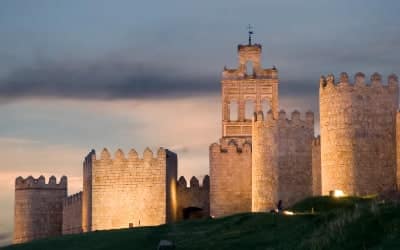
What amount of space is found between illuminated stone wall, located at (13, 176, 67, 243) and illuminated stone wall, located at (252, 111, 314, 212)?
19144mm

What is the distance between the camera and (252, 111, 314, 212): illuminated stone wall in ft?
140

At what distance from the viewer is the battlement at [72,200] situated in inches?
2143

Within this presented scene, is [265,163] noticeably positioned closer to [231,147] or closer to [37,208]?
[231,147]

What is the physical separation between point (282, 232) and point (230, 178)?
17.3 m

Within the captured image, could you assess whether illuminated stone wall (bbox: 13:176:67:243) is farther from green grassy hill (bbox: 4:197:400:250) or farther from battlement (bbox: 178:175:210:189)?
green grassy hill (bbox: 4:197:400:250)

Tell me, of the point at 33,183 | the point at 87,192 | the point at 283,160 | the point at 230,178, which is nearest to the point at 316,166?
the point at 283,160

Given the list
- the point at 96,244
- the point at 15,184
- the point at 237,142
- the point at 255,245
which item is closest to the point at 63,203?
the point at 15,184

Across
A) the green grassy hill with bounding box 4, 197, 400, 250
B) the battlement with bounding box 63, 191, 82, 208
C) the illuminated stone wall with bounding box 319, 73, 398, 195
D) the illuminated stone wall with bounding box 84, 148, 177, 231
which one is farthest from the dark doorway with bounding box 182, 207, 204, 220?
the illuminated stone wall with bounding box 319, 73, 398, 195

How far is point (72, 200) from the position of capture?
56281 millimetres

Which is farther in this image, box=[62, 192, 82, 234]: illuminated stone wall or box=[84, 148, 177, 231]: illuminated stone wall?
box=[62, 192, 82, 234]: illuminated stone wall

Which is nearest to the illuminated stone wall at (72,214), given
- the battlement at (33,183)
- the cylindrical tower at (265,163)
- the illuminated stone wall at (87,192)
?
the illuminated stone wall at (87,192)

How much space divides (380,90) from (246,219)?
21.4 feet

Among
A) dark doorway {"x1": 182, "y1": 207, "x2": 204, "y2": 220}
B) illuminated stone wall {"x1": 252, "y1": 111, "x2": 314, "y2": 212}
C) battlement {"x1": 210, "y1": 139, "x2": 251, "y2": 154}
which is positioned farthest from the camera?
dark doorway {"x1": 182, "y1": 207, "x2": 204, "y2": 220}

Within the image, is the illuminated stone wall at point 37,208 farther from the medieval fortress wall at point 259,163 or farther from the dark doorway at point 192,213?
the dark doorway at point 192,213
